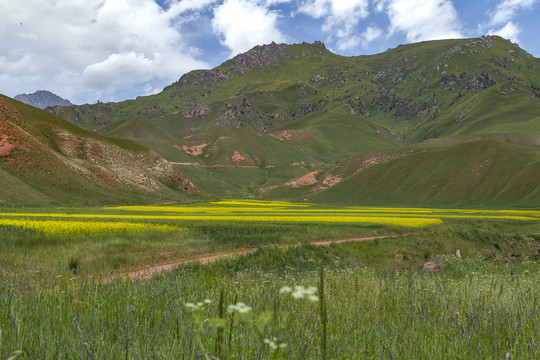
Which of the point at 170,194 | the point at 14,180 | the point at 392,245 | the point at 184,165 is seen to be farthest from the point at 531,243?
the point at 184,165

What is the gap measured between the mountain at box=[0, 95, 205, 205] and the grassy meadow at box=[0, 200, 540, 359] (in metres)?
50.4

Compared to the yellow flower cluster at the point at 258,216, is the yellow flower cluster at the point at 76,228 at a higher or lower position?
higher

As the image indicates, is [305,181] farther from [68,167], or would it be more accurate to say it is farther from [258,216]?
[258,216]

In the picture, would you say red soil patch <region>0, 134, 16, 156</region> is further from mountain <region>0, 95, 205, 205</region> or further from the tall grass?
the tall grass

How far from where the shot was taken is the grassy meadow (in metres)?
3.31

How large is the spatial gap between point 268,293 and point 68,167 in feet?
299

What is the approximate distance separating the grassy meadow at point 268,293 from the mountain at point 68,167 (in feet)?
165

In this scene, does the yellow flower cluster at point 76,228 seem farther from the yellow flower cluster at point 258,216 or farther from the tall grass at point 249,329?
the tall grass at point 249,329

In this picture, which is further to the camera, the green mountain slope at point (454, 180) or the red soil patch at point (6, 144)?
the green mountain slope at point (454, 180)

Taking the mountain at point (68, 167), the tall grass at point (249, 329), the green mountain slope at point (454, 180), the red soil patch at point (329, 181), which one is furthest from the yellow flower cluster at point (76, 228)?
the red soil patch at point (329, 181)

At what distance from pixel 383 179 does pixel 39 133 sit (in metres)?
111

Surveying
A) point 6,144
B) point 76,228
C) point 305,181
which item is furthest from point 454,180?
point 6,144

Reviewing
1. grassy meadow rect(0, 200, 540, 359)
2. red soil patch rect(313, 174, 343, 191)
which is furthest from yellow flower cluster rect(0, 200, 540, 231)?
red soil patch rect(313, 174, 343, 191)

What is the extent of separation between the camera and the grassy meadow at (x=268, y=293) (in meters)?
3.31
